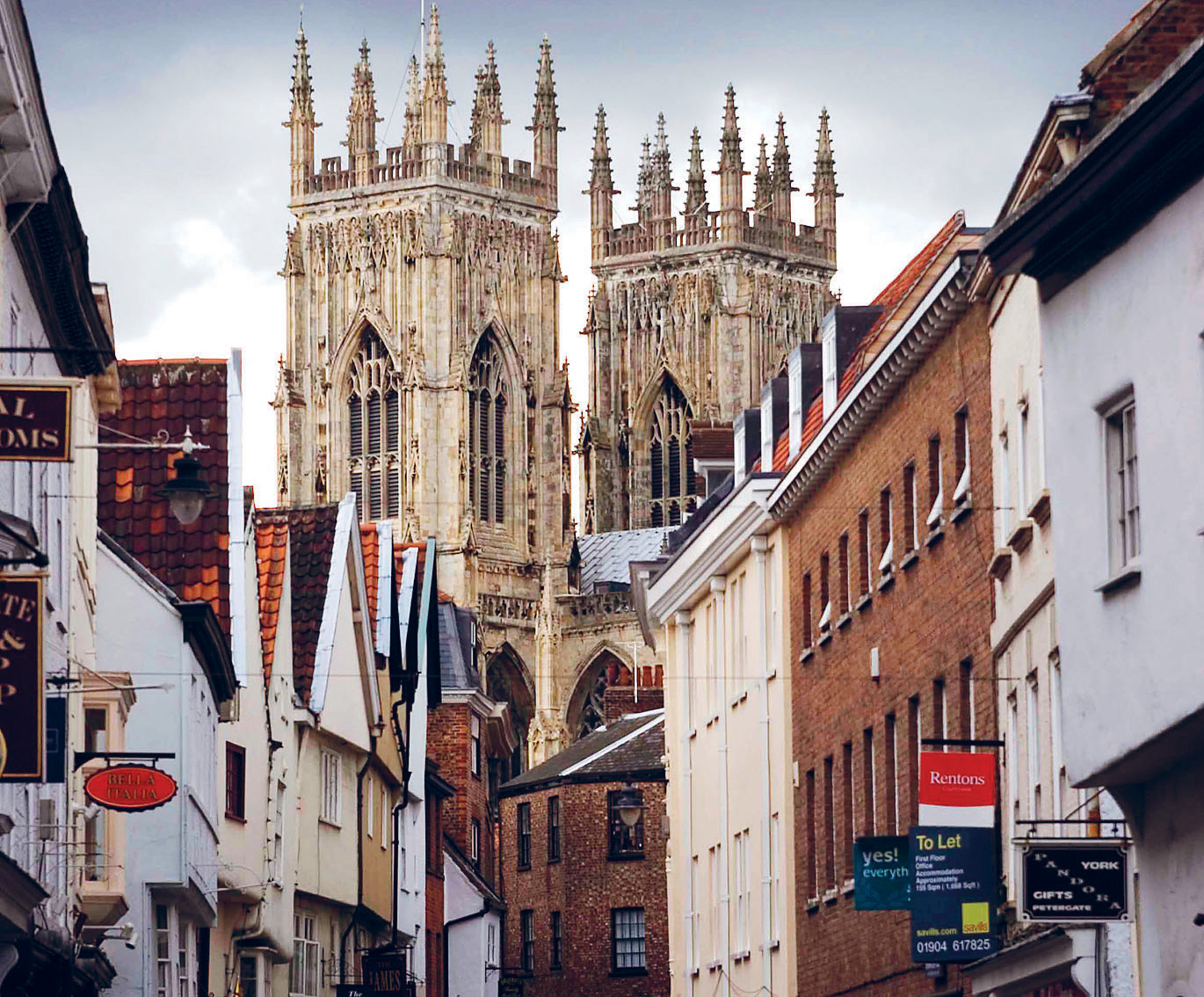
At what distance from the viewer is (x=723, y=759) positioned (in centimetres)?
4375

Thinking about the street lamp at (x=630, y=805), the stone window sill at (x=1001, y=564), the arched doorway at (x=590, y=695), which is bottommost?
the stone window sill at (x=1001, y=564)

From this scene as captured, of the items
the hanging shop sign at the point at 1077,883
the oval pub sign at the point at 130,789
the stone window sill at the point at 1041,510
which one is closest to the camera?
the hanging shop sign at the point at 1077,883

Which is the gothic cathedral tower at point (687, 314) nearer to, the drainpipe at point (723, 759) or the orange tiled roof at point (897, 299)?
the drainpipe at point (723, 759)

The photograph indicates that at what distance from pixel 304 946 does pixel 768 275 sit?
348ft

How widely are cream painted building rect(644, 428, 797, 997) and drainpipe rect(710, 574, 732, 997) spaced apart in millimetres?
30

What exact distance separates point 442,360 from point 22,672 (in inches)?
4305

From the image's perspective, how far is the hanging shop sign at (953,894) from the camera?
26.1 m

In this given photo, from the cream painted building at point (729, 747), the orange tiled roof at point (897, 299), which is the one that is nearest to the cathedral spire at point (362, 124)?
the cream painted building at point (729, 747)

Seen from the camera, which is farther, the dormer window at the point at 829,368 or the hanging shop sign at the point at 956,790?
the dormer window at the point at 829,368

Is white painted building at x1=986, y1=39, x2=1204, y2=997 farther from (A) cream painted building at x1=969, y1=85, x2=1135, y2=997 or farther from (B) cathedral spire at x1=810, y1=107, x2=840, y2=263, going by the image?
(B) cathedral spire at x1=810, y1=107, x2=840, y2=263

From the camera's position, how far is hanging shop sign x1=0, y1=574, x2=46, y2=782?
800 inches

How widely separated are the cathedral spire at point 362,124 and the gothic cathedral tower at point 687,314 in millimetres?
16823

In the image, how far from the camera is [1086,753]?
2075 centimetres

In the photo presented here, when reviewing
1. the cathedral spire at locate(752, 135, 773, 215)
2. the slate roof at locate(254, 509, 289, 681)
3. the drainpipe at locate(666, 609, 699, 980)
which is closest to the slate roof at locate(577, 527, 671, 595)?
the cathedral spire at locate(752, 135, 773, 215)
